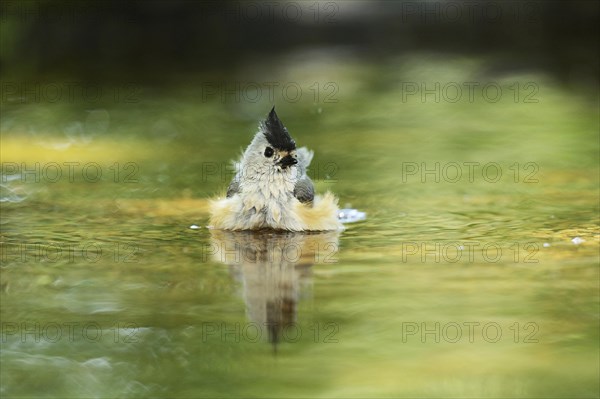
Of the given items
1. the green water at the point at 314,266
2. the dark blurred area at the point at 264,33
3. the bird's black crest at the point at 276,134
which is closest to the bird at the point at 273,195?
the bird's black crest at the point at 276,134

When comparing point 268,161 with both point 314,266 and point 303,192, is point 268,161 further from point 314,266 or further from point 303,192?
point 314,266

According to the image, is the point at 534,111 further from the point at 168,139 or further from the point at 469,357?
A: the point at 469,357

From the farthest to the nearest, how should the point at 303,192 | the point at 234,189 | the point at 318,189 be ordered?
the point at 318,189
the point at 234,189
the point at 303,192

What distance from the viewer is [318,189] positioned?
27.3 ft

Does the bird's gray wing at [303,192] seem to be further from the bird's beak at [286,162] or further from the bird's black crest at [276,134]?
the bird's black crest at [276,134]

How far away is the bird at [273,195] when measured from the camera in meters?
6.95

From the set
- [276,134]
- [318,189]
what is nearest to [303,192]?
[276,134]

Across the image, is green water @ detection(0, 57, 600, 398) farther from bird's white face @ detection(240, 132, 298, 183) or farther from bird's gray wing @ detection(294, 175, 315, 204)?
bird's white face @ detection(240, 132, 298, 183)

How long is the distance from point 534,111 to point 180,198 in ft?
17.6

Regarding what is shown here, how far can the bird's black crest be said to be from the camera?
6914 millimetres

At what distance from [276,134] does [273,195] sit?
390 millimetres

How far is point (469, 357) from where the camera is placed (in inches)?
186

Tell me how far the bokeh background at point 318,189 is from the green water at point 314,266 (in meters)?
0.02

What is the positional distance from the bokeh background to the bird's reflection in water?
0.03m
